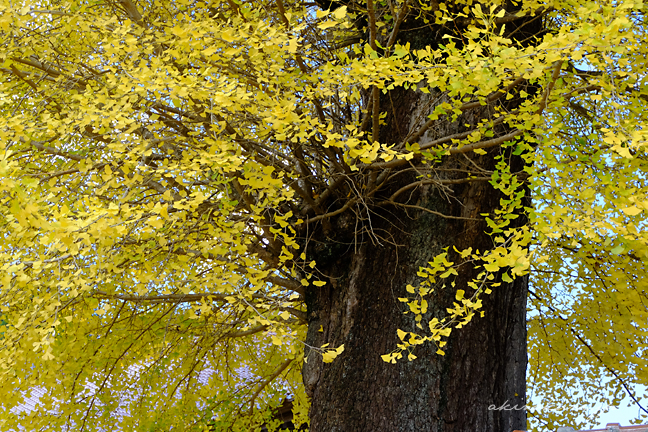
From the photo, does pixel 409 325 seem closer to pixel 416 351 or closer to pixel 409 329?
pixel 409 329

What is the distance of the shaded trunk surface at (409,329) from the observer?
312 cm

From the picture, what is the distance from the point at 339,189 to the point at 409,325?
1092 millimetres

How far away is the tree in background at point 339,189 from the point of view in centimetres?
233

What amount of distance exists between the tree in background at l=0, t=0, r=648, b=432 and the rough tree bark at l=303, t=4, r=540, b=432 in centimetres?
1

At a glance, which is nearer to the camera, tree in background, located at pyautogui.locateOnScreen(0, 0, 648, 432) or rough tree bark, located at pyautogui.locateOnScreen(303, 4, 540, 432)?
tree in background, located at pyautogui.locateOnScreen(0, 0, 648, 432)

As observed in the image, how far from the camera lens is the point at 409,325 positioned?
326 centimetres

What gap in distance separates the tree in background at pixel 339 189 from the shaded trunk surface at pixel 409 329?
0.01 m

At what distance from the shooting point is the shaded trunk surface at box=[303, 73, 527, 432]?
3121 mm

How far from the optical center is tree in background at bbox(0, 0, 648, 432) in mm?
2328

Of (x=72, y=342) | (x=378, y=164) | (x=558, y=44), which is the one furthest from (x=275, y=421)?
(x=558, y=44)

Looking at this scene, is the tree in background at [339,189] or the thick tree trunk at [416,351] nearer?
the tree in background at [339,189]

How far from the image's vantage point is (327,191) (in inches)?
141

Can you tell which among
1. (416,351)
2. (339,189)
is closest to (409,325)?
(416,351)

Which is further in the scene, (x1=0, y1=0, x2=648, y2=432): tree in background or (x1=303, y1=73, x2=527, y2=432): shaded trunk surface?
(x1=303, y1=73, x2=527, y2=432): shaded trunk surface
